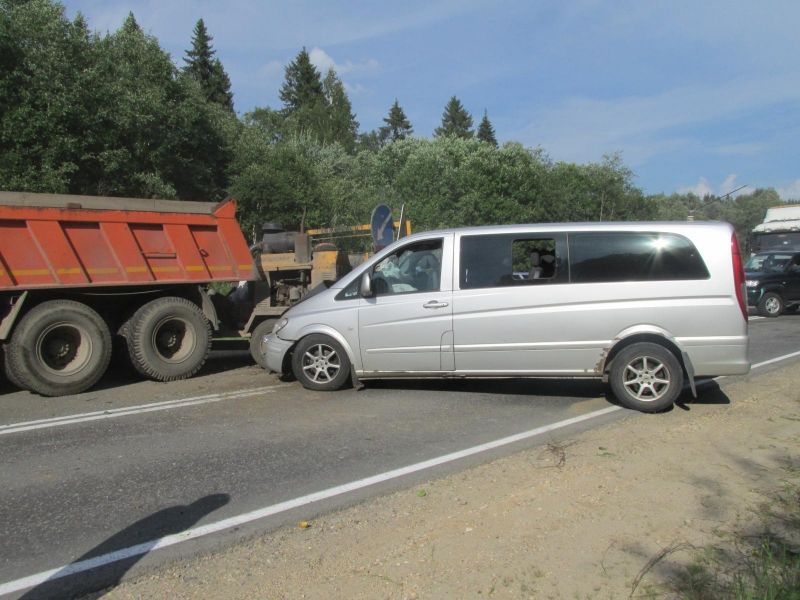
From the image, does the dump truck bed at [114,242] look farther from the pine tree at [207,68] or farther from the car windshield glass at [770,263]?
the pine tree at [207,68]

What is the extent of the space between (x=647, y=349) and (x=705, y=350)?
0.56 meters

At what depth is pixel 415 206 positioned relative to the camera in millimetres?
44812

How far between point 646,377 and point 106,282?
6.55 metres

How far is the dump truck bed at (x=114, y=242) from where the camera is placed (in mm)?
7770

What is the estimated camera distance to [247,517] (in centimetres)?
416

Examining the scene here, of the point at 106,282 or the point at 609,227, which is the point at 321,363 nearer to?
the point at 106,282

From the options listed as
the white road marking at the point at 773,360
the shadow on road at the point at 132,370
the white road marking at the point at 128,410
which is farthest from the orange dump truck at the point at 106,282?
the white road marking at the point at 773,360

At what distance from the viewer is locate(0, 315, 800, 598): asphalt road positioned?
3990 millimetres

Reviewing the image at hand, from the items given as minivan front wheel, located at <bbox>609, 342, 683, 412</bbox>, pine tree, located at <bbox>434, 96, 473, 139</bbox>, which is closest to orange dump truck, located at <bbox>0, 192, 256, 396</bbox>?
minivan front wheel, located at <bbox>609, 342, 683, 412</bbox>

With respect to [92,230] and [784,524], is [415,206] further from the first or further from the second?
[784,524]

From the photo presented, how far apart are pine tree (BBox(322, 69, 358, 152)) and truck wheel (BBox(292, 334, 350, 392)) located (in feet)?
190

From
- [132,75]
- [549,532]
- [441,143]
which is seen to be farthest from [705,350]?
[441,143]


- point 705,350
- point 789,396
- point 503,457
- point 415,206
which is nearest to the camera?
point 503,457

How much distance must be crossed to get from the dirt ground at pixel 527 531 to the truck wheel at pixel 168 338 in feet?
17.3
